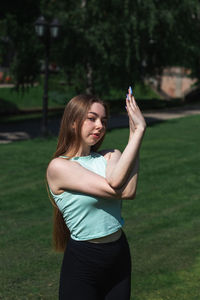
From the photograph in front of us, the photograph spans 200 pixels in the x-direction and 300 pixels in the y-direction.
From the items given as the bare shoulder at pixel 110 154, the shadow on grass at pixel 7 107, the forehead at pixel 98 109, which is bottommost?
the shadow on grass at pixel 7 107

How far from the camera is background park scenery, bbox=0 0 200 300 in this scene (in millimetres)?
5730

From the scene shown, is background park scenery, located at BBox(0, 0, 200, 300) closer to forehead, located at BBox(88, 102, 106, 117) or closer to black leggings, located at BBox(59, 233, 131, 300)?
black leggings, located at BBox(59, 233, 131, 300)

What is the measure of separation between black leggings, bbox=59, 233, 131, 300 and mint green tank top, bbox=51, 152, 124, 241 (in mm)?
69

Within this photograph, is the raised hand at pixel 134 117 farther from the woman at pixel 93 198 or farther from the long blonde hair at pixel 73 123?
the long blonde hair at pixel 73 123

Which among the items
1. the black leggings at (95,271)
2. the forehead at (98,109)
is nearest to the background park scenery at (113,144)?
the black leggings at (95,271)

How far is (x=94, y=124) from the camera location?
2.69 m

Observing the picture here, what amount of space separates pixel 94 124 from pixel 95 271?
0.81 meters

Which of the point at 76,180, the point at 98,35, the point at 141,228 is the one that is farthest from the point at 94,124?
the point at 98,35

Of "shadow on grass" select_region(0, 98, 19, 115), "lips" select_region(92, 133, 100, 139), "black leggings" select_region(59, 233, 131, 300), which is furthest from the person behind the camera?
"shadow on grass" select_region(0, 98, 19, 115)

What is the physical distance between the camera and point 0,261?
6.05 meters

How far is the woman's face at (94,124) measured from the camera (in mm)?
2686

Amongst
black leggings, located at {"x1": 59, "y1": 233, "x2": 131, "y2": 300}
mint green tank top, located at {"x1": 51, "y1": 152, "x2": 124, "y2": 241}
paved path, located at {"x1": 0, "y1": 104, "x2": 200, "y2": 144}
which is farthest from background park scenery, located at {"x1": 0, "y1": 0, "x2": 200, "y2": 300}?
mint green tank top, located at {"x1": 51, "y1": 152, "x2": 124, "y2": 241}

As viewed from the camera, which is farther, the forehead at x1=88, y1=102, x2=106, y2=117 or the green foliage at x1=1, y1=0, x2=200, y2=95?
the green foliage at x1=1, y1=0, x2=200, y2=95

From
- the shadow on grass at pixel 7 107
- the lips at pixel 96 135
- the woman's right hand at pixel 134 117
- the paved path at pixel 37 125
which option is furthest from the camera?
the shadow on grass at pixel 7 107
